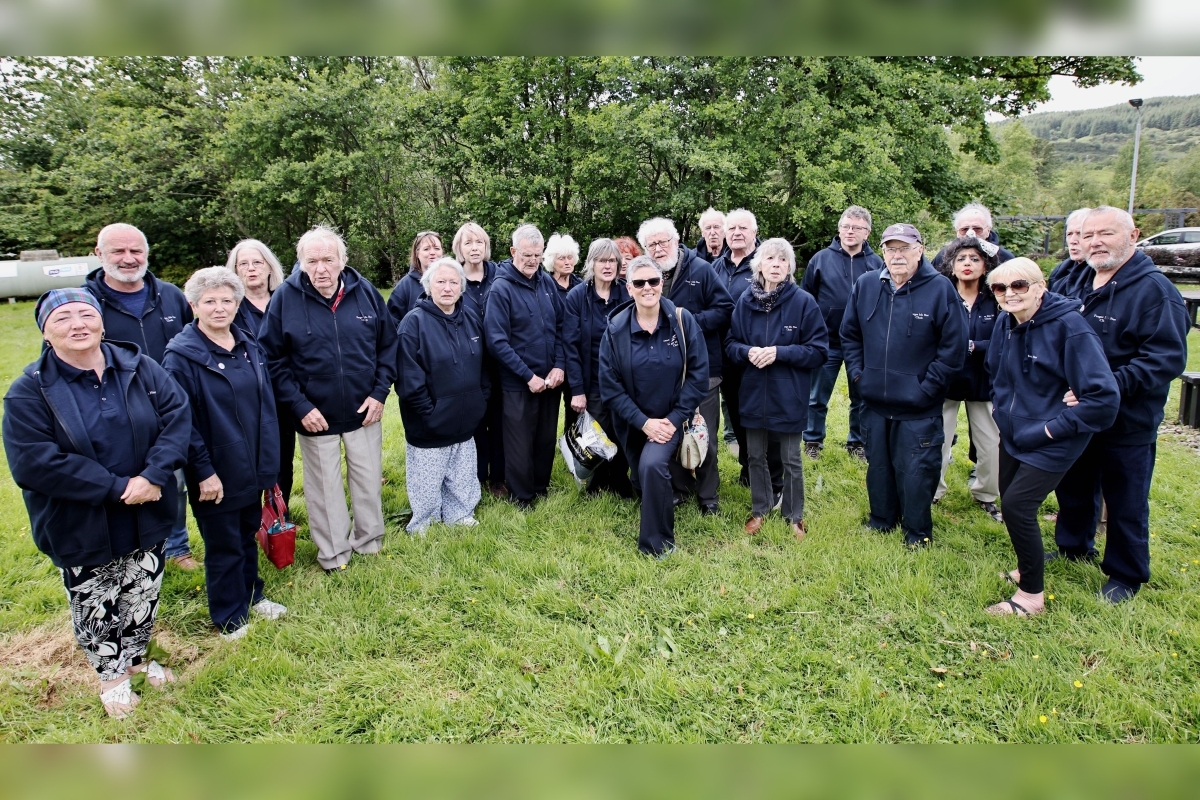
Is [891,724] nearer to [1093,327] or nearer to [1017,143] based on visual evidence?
[1093,327]

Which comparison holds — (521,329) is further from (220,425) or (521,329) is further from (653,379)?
(220,425)

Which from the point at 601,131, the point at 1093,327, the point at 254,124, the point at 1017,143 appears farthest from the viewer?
the point at 1017,143

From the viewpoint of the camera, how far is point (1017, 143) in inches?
1560

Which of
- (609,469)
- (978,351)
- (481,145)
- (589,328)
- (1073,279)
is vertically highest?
(481,145)

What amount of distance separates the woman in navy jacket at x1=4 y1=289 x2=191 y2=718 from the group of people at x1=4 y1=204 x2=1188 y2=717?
1cm

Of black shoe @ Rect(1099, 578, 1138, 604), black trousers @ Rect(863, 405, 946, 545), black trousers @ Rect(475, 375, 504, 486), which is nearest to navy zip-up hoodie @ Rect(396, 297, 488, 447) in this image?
black trousers @ Rect(475, 375, 504, 486)

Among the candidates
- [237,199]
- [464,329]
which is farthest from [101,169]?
[464,329]

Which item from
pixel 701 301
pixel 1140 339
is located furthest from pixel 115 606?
pixel 1140 339

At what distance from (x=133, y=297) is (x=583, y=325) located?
3.36 m

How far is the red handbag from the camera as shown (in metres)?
4.69

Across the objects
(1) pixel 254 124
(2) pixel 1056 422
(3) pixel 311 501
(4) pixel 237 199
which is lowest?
(3) pixel 311 501

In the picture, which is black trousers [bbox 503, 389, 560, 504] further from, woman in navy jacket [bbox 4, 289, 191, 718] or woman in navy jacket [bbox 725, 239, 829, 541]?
woman in navy jacket [bbox 4, 289, 191, 718]

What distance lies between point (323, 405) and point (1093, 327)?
5.20m

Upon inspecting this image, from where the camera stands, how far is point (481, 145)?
1620cm
